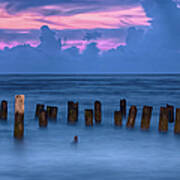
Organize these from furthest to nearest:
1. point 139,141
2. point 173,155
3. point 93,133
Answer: point 93,133 → point 139,141 → point 173,155

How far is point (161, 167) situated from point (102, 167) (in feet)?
5.53

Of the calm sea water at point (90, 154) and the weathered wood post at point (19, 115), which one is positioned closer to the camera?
the calm sea water at point (90, 154)

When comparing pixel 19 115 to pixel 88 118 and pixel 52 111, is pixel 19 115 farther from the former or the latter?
pixel 52 111

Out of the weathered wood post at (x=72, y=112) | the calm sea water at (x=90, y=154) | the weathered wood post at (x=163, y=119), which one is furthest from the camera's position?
the weathered wood post at (x=72, y=112)

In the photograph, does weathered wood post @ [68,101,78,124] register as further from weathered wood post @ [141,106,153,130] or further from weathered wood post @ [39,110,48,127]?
weathered wood post @ [141,106,153,130]

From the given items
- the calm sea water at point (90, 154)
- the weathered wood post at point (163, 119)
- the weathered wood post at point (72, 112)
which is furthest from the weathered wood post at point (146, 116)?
the weathered wood post at point (72, 112)

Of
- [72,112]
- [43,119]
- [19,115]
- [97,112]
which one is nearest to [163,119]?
[97,112]

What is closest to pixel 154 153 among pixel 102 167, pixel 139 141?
pixel 139 141

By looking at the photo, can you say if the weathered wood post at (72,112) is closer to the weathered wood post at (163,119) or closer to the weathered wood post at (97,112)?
the weathered wood post at (97,112)

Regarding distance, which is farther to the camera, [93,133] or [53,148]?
[93,133]

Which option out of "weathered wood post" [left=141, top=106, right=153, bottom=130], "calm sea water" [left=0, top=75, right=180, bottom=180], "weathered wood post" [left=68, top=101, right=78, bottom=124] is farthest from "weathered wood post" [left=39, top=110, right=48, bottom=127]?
"weathered wood post" [left=141, top=106, right=153, bottom=130]

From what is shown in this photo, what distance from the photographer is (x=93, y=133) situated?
1578cm

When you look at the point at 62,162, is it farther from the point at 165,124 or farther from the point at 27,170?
the point at 165,124

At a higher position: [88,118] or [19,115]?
[19,115]
